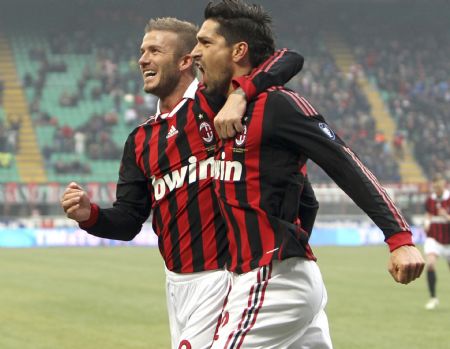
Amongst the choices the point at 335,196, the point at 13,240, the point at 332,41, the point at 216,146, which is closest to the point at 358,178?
the point at 216,146

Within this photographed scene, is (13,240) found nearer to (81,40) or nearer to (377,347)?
(81,40)

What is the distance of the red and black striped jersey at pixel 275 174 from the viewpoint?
402 centimetres

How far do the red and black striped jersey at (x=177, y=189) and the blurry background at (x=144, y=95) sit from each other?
78.7 ft

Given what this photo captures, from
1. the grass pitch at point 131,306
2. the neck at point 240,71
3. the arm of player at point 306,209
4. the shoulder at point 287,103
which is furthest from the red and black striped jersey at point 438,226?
the shoulder at point 287,103

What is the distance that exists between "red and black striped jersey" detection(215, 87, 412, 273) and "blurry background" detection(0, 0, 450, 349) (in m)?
24.8

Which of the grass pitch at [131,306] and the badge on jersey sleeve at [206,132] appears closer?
the badge on jersey sleeve at [206,132]

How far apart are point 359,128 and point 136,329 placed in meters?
29.8

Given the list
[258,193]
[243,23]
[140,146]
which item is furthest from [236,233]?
[140,146]

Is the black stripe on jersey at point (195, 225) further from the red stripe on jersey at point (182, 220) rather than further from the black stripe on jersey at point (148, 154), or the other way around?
the black stripe on jersey at point (148, 154)

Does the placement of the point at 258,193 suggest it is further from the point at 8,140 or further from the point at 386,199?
the point at 8,140

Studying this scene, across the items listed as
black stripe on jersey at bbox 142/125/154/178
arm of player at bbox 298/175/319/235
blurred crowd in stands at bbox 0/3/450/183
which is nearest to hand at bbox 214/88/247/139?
arm of player at bbox 298/175/319/235

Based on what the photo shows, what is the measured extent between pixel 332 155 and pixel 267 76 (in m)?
0.49

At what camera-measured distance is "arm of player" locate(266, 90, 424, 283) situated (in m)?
3.91

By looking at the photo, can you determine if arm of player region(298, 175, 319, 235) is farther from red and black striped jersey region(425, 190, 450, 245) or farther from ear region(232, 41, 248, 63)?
red and black striped jersey region(425, 190, 450, 245)
